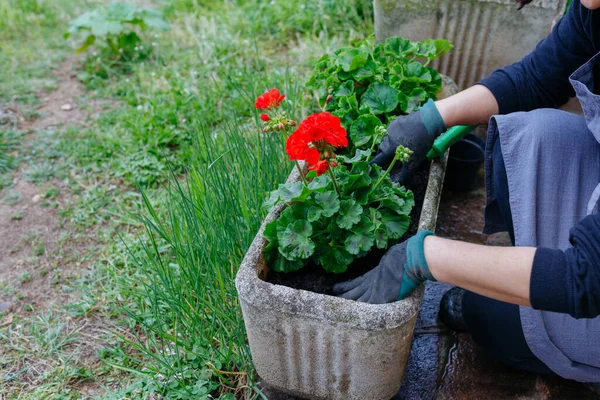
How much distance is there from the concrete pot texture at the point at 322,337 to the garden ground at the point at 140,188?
0.23 m

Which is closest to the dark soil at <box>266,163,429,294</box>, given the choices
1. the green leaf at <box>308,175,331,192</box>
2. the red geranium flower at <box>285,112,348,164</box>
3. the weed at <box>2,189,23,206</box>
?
the green leaf at <box>308,175,331,192</box>

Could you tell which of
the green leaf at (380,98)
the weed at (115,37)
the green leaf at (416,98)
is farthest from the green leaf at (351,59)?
the weed at (115,37)

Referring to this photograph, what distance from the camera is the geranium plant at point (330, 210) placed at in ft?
4.75

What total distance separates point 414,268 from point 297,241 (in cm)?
33

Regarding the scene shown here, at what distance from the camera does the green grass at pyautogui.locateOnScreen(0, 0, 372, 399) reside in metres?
1.76

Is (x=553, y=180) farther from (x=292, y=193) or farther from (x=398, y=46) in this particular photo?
(x=398, y=46)

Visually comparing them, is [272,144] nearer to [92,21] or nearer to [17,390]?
[17,390]

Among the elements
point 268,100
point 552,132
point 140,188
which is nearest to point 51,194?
point 140,188

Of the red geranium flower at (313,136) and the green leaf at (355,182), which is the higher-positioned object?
the red geranium flower at (313,136)

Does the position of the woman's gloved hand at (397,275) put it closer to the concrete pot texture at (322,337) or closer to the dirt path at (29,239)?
the concrete pot texture at (322,337)

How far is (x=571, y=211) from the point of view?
4.98ft

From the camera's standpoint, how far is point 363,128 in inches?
72.1

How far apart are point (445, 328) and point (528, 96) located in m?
0.87

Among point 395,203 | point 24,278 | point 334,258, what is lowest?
point 24,278
